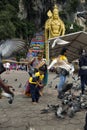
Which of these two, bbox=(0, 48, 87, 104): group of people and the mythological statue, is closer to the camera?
bbox=(0, 48, 87, 104): group of people

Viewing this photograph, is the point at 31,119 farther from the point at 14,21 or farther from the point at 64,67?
the point at 14,21

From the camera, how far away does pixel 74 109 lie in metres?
7.33

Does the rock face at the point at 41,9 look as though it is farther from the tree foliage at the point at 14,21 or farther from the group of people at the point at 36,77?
the group of people at the point at 36,77

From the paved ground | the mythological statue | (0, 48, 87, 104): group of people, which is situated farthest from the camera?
the mythological statue

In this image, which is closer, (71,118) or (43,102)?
(71,118)

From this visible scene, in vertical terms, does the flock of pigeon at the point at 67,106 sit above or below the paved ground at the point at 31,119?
above

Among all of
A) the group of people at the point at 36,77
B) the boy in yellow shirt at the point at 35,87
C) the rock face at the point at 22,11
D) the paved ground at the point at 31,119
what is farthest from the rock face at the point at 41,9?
the paved ground at the point at 31,119

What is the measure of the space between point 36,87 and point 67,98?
1.30m

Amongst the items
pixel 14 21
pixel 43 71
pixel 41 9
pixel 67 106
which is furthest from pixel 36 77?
pixel 41 9

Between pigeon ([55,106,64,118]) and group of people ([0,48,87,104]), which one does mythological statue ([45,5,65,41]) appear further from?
pigeon ([55,106,64,118])

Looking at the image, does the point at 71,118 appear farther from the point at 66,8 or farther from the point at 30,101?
the point at 66,8

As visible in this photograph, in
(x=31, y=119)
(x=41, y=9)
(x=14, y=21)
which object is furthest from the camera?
(x=41, y=9)

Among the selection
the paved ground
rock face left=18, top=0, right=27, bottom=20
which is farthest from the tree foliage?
the paved ground

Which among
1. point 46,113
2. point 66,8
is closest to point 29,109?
point 46,113
